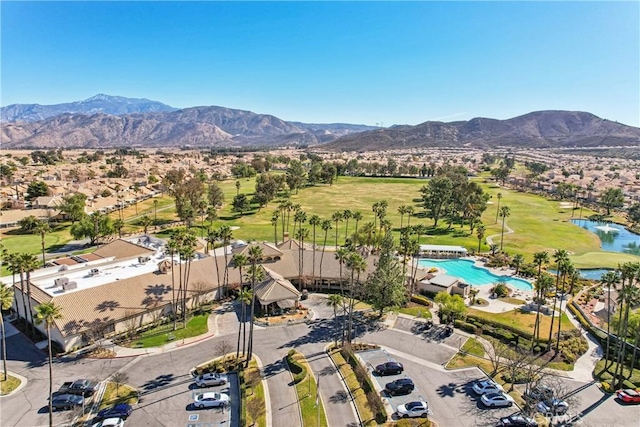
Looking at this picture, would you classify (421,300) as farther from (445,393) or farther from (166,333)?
(166,333)

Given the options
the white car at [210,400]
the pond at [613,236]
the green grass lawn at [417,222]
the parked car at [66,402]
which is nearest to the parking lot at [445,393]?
the white car at [210,400]

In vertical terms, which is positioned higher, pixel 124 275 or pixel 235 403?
pixel 124 275

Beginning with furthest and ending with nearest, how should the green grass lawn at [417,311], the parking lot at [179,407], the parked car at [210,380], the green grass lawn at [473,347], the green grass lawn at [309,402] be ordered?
the green grass lawn at [417,311] < the green grass lawn at [473,347] < the parked car at [210,380] < the parking lot at [179,407] < the green grass lawn at [309,402]

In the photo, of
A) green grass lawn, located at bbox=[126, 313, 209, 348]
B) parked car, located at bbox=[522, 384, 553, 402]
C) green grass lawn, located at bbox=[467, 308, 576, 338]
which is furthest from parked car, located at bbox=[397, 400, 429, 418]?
green grass lawn, located at bbox=[126, 313, 209, 348]

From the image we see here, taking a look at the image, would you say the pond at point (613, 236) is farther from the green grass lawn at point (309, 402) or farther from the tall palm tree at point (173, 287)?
the tall palm tree at point (173, 287)

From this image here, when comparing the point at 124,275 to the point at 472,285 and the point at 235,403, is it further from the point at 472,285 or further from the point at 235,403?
the point at 472,285

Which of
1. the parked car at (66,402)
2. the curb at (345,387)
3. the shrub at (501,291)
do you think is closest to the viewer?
the curb at (345,387)

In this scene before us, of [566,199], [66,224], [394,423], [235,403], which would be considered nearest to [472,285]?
[394,423]

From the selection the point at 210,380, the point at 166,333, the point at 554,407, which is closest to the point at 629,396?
the point at 554,407
